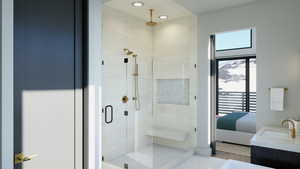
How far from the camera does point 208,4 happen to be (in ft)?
10.5

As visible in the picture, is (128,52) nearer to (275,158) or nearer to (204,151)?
(204,151)

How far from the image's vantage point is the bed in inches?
157

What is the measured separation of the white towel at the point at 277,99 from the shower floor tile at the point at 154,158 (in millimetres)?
1650

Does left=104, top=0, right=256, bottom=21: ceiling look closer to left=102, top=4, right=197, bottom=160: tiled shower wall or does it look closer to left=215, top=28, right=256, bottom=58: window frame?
left=102, top=4, right=197, bottom=160: tiled shower wall

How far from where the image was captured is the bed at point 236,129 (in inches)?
157

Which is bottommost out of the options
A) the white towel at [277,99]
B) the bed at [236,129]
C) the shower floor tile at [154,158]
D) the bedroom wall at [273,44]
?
the shower floor tile at [154,158]

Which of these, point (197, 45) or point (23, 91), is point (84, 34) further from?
point (197, 45)

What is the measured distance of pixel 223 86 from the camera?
5992mm

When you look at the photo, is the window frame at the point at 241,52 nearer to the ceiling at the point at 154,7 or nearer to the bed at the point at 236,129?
the bed at the point at 236,129

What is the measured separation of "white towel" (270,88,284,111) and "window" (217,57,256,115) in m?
2.76

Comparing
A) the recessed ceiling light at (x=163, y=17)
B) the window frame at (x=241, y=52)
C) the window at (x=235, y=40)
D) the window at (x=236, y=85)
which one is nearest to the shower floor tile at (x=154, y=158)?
the recessed ceiling light at (x=163, y=17)

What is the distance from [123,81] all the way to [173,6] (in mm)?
1565

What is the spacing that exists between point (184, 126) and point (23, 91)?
3.21 metres

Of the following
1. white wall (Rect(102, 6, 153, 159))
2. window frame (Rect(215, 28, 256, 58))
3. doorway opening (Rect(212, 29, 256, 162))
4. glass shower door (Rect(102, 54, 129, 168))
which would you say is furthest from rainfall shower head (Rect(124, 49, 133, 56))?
window frame (Rect(215, 28, 256, 58))
